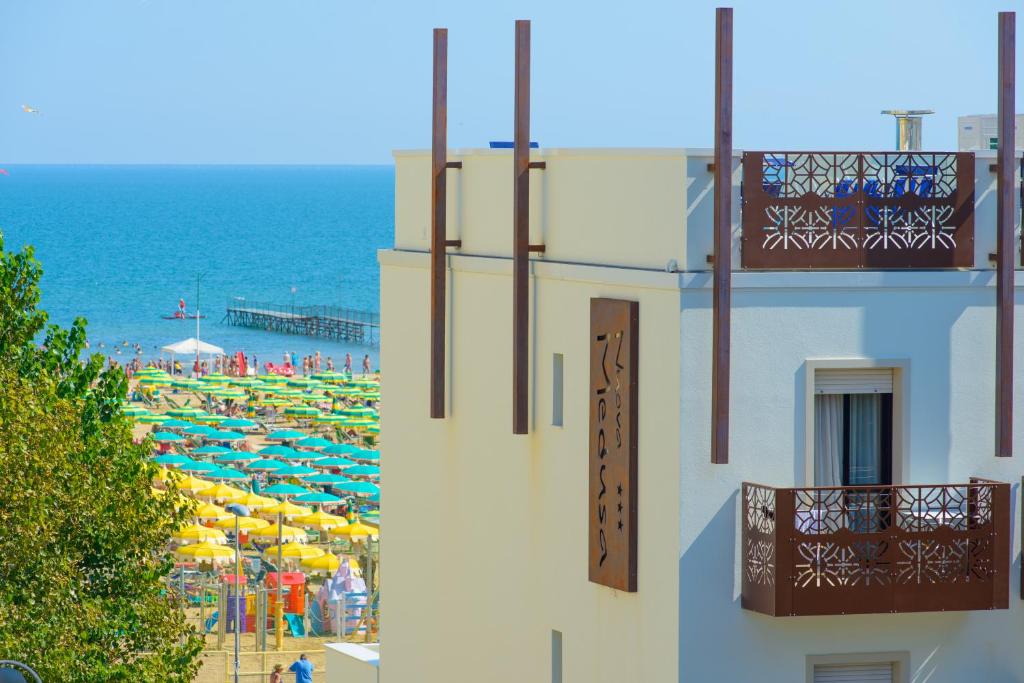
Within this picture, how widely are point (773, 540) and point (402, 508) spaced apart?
6.13 metres

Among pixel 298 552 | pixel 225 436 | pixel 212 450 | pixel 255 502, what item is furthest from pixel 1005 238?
pixel 225 436

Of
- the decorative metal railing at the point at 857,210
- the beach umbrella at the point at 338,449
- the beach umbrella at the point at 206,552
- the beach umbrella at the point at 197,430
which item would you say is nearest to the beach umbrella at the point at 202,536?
the beach umbrella at the point at 206,552

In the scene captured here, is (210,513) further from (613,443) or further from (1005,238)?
(1005,238)

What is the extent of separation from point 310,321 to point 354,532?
9037 cm

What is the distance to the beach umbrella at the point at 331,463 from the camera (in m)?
51.8

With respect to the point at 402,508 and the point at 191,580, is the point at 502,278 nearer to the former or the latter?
the point at 402,508

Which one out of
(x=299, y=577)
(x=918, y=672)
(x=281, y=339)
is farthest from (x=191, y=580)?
(x=281, y=339)

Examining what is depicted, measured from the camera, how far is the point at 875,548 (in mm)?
13812

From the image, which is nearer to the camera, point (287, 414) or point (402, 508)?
point (402, 508)

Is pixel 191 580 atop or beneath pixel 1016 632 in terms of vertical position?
beneath

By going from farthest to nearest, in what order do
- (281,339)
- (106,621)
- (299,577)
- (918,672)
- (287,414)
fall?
(281,339)
(287,414)
(299,577)
(106,621)
(918,672)

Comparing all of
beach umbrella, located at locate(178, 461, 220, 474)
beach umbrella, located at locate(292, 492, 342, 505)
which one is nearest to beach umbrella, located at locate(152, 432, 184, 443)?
beach umbrella, located at locate(178, 461, 220, 474)

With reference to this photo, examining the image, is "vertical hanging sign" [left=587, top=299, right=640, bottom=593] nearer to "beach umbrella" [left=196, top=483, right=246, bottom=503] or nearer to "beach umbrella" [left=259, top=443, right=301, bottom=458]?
"beach umbrella" [left=196, top=483, right=246, bottom=503]

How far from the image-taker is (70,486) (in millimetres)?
17156
